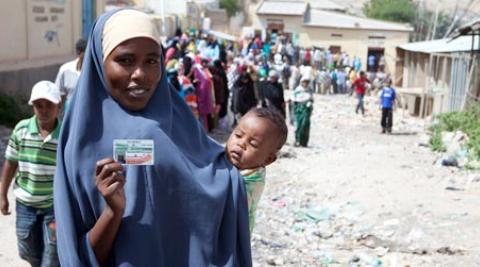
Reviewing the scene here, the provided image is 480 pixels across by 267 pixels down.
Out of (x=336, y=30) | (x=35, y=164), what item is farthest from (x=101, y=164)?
(x=336, y=30)

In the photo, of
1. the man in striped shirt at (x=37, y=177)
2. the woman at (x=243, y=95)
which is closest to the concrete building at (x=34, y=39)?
the woman at (x=243, y=95)

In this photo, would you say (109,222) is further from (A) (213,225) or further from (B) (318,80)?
(B) (318,80)

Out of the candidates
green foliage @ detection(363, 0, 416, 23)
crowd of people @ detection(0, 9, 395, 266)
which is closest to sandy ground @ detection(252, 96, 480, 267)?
crowd of people @ detection(0, 9, 395, 266)

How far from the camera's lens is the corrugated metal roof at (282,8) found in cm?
4069

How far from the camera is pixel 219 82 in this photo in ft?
41.1

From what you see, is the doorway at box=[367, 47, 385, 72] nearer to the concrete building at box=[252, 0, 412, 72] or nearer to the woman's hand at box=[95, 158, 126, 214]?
the concrete building at box=[252, 0, 412, 72]

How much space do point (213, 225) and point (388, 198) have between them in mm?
6730

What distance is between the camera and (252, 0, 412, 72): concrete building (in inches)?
1512

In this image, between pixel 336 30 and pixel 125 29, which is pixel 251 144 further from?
pixel 336 30

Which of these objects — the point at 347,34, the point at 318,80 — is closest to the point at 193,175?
the point at 318,80

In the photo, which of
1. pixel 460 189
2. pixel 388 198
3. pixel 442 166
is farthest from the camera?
pixel 442 166

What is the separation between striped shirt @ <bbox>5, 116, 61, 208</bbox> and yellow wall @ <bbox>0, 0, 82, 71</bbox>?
23.2 ft

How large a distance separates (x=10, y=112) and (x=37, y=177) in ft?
20.1

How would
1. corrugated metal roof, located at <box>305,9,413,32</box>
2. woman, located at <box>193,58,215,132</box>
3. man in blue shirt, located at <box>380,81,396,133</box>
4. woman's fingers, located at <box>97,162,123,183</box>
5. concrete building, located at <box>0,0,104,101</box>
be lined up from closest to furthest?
1. woman's fingers, located at <box>97,162,123,183</box>
2. concrete building, located at <box>0,0,104,101</box>
3. woman, located at <box>193,58,215,132</box>
4. man in blue shirt, located at <box>380,81,396,133</box>
5. corrugated metal roof, located at <box>305,9,413,32</box>
